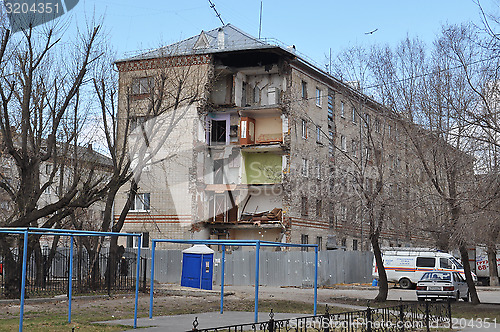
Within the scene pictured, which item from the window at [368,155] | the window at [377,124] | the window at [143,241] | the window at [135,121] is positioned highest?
the window at [135,121]

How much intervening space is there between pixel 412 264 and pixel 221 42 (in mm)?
20404

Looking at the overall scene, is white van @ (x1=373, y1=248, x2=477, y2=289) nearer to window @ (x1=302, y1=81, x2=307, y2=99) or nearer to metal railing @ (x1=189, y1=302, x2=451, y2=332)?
window @ (x1=302, y1=81, x2=307, y2=99)

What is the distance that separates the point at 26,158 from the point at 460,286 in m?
19.9

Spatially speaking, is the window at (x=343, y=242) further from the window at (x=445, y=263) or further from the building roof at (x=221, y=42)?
the building roof at (x=221, y=42)

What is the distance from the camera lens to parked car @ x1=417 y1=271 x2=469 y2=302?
27.9 metres

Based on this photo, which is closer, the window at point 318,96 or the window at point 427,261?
the window at point 427,261

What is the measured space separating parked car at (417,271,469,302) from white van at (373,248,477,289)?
447 inches

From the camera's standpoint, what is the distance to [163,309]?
72.0 feet

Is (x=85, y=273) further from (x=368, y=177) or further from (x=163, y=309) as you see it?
(x=368, y=177)

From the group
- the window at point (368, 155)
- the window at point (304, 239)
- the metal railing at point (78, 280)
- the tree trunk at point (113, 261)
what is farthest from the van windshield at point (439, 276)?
the window at point (304, 239)

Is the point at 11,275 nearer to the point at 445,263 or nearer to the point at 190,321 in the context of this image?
the point at 190,321

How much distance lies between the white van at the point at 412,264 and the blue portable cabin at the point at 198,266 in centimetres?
1124

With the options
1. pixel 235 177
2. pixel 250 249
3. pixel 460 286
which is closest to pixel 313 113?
pixel 235 177

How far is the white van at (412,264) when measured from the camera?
40438 mm
